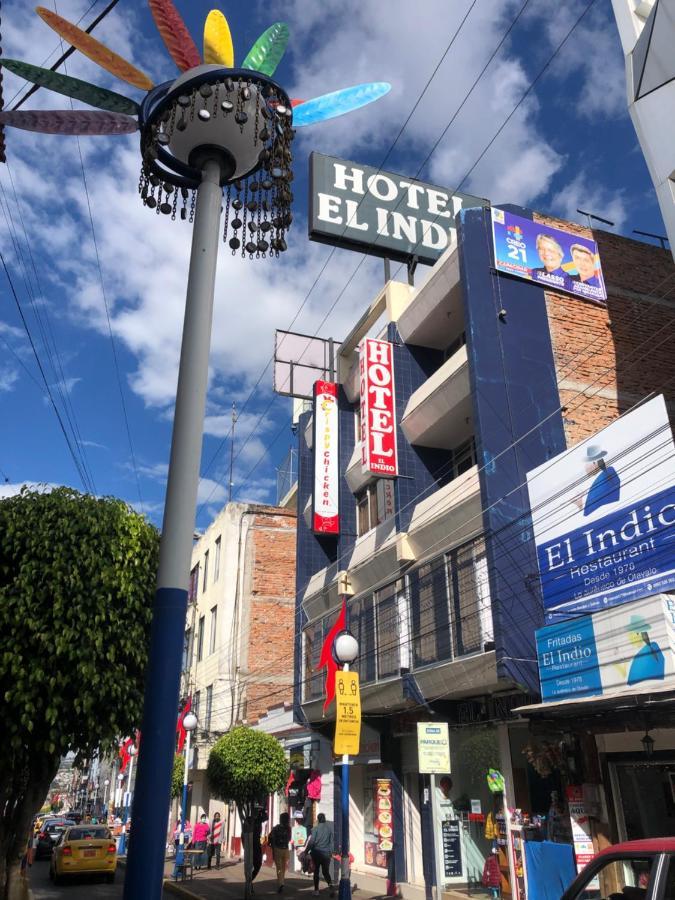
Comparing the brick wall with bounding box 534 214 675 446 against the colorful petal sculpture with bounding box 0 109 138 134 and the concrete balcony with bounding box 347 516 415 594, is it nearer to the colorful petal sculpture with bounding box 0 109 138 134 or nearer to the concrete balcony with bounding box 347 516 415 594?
the concrete balcony with bounding box 347 516 415 594

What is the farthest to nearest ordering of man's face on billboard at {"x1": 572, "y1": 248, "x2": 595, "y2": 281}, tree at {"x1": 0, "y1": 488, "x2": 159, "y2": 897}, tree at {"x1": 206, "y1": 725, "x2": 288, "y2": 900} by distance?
man's face on billboard at {"x1": 572, "y1": 248, "x2": 595, "y2": 281}
tree at {"x1": 206, "y1": 725, "x2": 288, "y2": 900}
tree at {"x1": 0, "y1": 488, "x2": 159, "y2": 897}

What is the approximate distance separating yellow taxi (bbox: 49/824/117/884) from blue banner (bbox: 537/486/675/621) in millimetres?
Answer: 16186

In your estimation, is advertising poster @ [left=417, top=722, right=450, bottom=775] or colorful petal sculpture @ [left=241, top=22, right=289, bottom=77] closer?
colorful petal sculpture @ [left=241, top=22, right=289, bottom=77]

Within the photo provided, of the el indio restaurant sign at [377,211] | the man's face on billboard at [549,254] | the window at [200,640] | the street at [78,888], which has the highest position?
the el indio restaurant sign at [377,211]

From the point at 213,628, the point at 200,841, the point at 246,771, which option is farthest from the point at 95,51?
the point at 213,628

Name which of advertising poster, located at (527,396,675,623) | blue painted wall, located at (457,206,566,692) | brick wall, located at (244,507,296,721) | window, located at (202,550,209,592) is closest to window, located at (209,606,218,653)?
brick wall, located at (244,507,296,721)

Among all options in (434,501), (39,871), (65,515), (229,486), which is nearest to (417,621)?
(434,501)

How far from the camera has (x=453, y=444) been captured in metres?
21.2

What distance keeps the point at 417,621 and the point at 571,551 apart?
539 centimetres

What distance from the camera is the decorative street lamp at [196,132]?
5.33 metres

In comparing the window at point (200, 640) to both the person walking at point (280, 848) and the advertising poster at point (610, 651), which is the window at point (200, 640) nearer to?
the person walking at point (280, 848)

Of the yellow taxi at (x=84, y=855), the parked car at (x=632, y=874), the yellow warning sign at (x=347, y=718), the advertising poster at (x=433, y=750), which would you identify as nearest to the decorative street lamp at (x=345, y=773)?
the yellow warning sign at (x=347, y=718)

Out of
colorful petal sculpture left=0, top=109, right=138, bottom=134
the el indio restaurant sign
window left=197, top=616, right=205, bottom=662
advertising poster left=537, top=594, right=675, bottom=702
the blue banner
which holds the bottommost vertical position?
advertising poster left=537, top=594, right=675, bottom=702

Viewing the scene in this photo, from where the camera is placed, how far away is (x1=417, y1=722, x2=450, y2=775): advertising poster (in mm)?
13664
